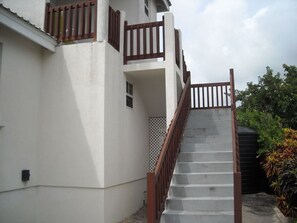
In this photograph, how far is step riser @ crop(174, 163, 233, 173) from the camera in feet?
20.9

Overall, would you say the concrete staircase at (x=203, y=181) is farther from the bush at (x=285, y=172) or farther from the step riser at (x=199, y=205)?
the bush at (x=285, y=172)

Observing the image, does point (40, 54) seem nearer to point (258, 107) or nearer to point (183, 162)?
point (183, 162)

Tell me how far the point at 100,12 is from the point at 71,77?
1556 millimetres

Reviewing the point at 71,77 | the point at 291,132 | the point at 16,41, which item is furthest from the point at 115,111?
the point at 291,132

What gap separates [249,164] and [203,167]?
2696 millimetres

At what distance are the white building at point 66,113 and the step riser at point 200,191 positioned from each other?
134 centimetres

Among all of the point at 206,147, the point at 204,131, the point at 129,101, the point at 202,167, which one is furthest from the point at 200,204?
the point at 129,101

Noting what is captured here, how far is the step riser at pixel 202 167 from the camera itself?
20.9ft

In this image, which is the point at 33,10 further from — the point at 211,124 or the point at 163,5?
the point at 163,5

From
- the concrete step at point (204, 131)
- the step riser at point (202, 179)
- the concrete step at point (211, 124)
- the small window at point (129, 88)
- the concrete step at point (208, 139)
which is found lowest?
the step riser at point (202, 179)

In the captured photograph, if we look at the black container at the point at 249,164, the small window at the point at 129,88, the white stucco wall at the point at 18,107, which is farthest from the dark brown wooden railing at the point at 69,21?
the black container at the point at 249,164

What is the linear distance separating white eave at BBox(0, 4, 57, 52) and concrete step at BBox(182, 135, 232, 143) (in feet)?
12.9

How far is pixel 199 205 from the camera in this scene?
5.63 meters

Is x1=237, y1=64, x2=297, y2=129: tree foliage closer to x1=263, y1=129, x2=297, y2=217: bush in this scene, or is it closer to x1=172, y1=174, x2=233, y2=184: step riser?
x1=263, y1=129, x2=297, y2=217: bush
